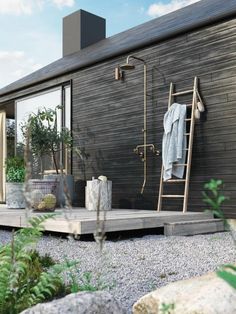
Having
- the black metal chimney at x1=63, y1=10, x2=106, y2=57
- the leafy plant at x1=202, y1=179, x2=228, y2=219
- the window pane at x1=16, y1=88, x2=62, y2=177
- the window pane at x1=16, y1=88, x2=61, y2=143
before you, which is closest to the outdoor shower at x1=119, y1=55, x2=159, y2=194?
the window pane at x1=16, y1=88, x2=62, y2=177

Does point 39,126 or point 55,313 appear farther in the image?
point 39,126

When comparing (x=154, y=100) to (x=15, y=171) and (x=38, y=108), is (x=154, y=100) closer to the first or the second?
(x=15, y=171)

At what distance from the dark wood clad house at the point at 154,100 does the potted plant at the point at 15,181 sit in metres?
1.15

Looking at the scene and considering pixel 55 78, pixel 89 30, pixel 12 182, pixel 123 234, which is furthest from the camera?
pixel 89 30

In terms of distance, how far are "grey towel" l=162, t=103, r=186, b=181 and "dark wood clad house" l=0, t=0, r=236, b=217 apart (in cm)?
16

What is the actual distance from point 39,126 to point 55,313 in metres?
5.02

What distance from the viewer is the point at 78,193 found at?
7105mm

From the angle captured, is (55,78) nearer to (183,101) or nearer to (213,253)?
(183,101)

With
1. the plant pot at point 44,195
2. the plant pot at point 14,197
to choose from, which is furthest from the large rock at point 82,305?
the plant pot at point 14,197

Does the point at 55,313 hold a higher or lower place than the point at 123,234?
higher

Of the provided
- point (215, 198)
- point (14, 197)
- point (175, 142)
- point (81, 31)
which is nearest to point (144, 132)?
point (175, 142)

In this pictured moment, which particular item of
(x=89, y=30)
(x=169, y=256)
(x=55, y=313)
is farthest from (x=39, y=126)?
(x=55, y=313)

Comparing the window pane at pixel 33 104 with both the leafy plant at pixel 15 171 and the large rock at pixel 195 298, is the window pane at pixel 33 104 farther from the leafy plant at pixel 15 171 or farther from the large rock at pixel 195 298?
the large rock at pixel 195 298

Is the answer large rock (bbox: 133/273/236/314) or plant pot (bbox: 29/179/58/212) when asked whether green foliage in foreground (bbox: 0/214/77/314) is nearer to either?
large rock (bbox: 133/273/236/314)
